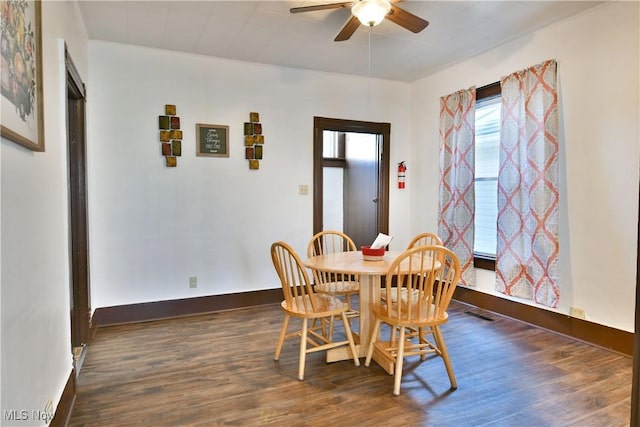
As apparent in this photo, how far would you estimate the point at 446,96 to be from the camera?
163 inches

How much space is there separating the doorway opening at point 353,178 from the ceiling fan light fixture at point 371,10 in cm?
191

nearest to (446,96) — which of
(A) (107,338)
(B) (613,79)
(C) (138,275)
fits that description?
(B) (613,79)

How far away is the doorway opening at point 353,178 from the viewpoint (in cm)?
428

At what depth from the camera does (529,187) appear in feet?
10.5

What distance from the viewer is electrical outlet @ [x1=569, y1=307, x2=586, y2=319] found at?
2932mm

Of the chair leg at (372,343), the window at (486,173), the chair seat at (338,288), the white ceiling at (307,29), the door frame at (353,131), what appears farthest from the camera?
the door frame at (353,131)

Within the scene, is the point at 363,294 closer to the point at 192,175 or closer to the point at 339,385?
the point at 339,385

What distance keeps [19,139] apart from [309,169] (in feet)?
10.2

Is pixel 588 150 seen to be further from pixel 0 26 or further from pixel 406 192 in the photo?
pixel 0 26

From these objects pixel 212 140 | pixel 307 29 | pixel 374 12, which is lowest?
pixel 212 140

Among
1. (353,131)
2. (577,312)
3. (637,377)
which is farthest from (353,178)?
(637,377)

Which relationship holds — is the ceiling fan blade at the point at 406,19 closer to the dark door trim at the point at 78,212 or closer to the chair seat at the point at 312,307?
the chair seat at the point at 312,307

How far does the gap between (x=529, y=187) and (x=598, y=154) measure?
0.54 meters

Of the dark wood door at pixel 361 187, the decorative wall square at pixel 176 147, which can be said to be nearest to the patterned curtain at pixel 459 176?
the dark wood door at pixel 361 187
